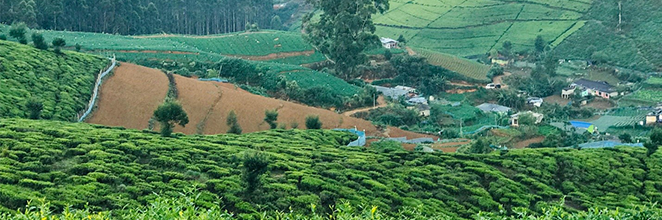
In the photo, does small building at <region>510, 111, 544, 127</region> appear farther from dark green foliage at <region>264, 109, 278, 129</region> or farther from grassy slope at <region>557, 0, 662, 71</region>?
grassy slope at <region>557, 0, 662, 71</region>

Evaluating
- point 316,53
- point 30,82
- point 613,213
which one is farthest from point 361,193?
point 316,53

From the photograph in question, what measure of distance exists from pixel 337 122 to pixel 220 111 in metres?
8.92

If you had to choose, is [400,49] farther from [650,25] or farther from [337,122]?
[337,122]

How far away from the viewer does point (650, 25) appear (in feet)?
357

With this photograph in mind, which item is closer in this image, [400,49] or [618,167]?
[618,167]

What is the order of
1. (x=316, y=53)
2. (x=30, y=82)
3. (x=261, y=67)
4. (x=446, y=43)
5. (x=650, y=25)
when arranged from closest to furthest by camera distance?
(x=30, y=82)
(x=261, y=67)
(x=316, y=53)
(x=650, y=25)
(x=446, y=43)

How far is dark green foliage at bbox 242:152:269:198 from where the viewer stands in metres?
32.5

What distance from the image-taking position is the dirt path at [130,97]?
56.2 m

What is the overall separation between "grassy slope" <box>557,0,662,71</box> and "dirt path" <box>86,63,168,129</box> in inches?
2514

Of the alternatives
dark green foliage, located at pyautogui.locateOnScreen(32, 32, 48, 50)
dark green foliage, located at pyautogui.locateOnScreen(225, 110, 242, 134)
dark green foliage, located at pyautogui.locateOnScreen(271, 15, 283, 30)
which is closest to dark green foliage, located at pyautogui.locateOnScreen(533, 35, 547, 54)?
Result: dark green foliage, located at pyautogui.locateOnScreen(271, 15, 283, 30)

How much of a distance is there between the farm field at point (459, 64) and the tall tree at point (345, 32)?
13.1 metres

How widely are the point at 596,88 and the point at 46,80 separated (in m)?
62.2

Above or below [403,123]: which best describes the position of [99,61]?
above

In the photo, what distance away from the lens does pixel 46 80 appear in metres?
57.0
